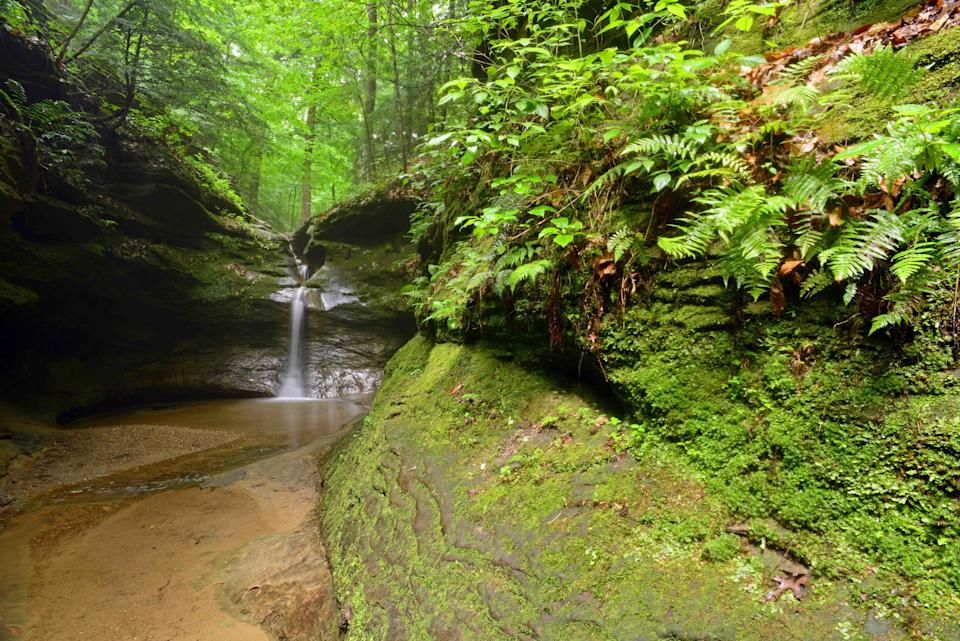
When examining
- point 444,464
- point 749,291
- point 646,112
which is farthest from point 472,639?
point 646,112

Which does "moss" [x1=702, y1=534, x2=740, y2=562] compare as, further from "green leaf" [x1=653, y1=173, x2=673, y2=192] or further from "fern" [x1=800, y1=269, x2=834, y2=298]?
"green leaf" [x1=653, y1=173, x2=673, y2=192]

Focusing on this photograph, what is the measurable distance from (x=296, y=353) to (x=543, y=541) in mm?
12686

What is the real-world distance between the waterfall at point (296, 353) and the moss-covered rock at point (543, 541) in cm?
956

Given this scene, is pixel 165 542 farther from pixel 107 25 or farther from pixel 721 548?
pixel 107 25

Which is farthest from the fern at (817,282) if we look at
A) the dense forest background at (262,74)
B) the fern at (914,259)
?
the dense forest background at (262,74)

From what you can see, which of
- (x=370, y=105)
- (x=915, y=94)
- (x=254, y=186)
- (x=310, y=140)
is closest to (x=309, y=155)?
(x=310, y=140)

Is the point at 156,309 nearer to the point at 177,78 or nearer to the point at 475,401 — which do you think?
the point at 177,78

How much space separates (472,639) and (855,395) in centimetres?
223

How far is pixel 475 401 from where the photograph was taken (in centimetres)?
400

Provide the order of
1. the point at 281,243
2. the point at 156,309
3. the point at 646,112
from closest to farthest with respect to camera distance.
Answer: the point at 646,112
the point at 156,309
the point at 281,243

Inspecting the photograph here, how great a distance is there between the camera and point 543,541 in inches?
96.4

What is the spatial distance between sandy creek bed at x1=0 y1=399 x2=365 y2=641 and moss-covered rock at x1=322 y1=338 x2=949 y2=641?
1.95 ft

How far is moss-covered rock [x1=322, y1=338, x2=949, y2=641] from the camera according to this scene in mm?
1796

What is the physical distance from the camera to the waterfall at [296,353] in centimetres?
1296
